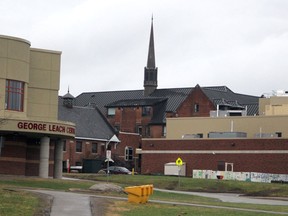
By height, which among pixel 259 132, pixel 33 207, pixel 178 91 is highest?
pixel 178 91

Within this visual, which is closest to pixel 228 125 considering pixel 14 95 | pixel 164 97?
pixel 164 97

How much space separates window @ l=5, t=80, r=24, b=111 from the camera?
2338 inches

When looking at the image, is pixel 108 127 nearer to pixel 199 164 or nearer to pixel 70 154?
pixel 70 154

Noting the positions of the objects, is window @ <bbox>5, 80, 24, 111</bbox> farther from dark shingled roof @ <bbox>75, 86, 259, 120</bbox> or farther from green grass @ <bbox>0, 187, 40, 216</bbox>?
dark shingled roof @ <bbox>75, 86, 259, 120</bbox>

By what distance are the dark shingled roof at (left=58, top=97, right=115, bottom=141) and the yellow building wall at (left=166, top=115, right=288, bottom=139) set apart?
39.8 ft

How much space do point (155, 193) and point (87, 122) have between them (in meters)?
56.0

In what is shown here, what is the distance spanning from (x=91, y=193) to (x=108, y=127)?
69251mm

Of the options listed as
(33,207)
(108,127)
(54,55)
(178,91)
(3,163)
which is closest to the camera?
(33,207)

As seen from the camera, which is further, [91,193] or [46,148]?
[46,148]

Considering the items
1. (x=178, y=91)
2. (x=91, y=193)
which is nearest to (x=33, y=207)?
(x=91, y=193)

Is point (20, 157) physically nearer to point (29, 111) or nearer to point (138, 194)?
point (29, 111)

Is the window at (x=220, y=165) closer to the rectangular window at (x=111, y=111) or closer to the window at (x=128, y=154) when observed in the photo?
the window at (x=128, y=154)

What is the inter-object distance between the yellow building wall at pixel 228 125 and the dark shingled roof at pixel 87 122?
39.8 ft

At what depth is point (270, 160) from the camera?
84.7 metres
